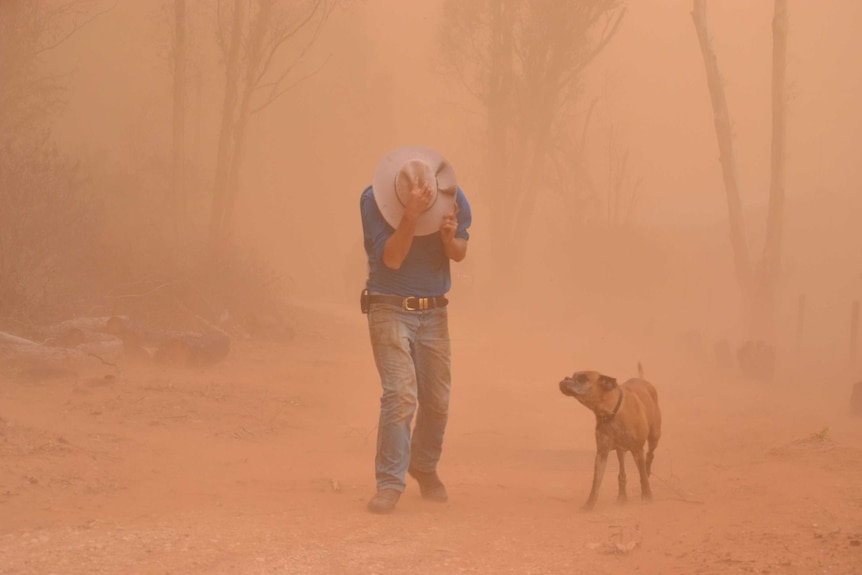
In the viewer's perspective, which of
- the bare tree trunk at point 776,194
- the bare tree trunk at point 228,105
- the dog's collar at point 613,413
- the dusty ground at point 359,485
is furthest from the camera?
the bare tree trunk at point 228,105

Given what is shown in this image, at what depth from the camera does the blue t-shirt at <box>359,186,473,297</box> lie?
648 cm

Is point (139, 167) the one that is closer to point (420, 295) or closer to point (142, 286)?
point (142, 286)

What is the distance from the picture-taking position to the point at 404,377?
6.41 meters

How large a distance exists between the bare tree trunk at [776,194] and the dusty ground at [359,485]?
6278 millimetres

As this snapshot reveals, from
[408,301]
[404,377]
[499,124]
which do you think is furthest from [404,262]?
[499,124]

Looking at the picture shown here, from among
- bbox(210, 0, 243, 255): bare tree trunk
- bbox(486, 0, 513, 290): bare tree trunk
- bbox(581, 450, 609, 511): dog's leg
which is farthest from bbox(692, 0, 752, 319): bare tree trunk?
bbox(581, 450, 609, 511): dog's leg

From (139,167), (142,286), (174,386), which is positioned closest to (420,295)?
(174,386)

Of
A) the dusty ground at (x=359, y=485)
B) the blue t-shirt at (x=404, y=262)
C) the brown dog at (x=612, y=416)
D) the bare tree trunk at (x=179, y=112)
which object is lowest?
the dusty ground at (x=359, y=485)

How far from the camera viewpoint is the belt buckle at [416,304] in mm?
6482

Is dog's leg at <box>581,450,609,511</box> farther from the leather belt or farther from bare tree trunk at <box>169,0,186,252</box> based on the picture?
bare tree trunk at <box>169,0,186,252</box>

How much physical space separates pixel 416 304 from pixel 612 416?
1485mm

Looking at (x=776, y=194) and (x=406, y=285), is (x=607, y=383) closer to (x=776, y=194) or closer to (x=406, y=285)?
(x=406, y=285)

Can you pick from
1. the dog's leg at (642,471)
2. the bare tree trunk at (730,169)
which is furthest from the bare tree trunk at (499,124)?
the dog's leg at (642,471)

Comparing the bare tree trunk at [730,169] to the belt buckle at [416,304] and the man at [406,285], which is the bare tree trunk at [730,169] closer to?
the man at [406,285]
